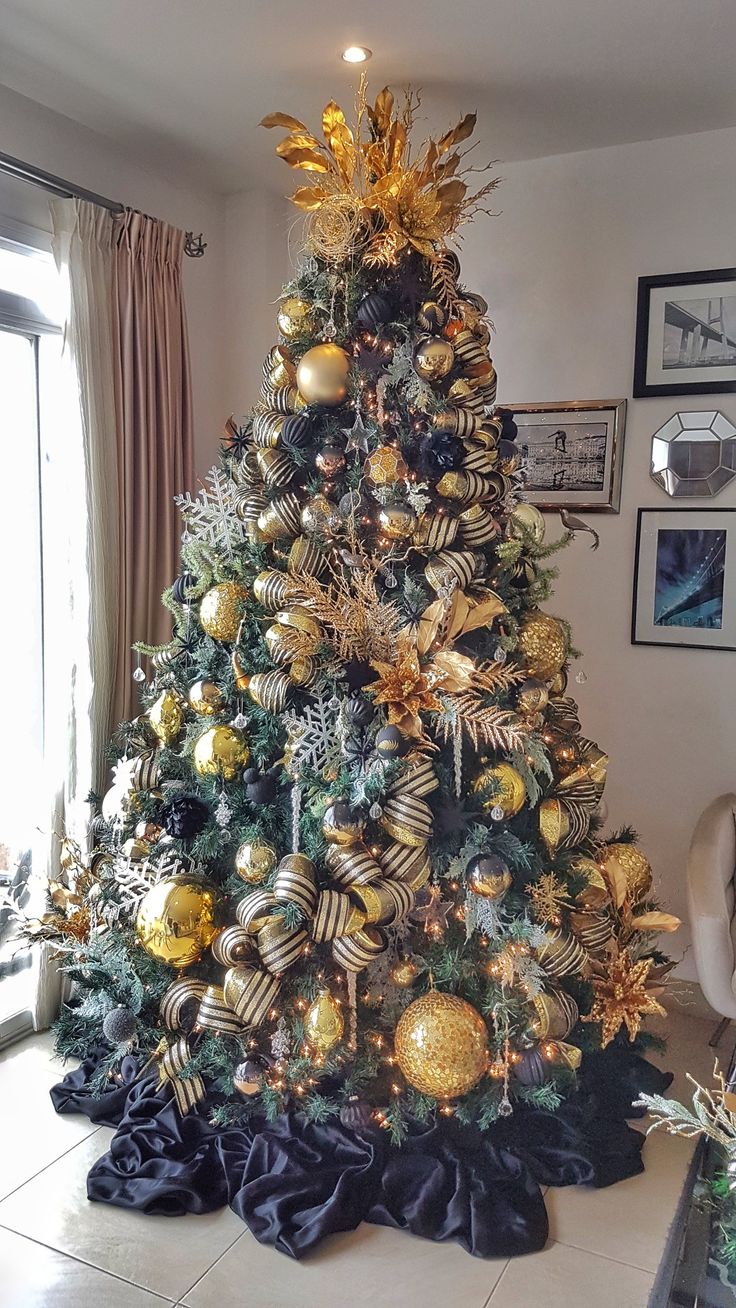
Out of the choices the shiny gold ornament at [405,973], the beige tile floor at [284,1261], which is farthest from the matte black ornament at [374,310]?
the beige tile floor at [284,1261]

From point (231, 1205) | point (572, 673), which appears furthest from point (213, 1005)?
point (572, 673)

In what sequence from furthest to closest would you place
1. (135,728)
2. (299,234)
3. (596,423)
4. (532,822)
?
(299,234)
(596,423)
(135,728)
(532,822)

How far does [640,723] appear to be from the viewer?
2918mm

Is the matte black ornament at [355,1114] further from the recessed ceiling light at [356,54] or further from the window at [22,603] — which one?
the recessed ceiling light at [356,54]

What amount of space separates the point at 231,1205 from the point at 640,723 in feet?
5.89

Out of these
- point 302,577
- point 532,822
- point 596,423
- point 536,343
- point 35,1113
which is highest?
point 536,343

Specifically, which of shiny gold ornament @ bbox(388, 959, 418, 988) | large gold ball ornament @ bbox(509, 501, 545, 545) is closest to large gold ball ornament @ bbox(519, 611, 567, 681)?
large gold ball ornament @ bbox(509, 501, 545, 545)

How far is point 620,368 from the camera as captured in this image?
2.86m

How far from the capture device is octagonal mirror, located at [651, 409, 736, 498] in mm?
2723

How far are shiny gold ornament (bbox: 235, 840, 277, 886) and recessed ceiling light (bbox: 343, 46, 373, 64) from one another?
193 cm

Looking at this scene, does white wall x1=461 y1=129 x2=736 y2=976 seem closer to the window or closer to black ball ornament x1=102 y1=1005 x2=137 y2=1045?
the window

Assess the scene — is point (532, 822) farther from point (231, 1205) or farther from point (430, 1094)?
point (231, 1205)

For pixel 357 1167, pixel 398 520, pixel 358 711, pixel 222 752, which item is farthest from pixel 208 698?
pixel 357 1167

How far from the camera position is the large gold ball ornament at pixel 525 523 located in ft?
7.39
